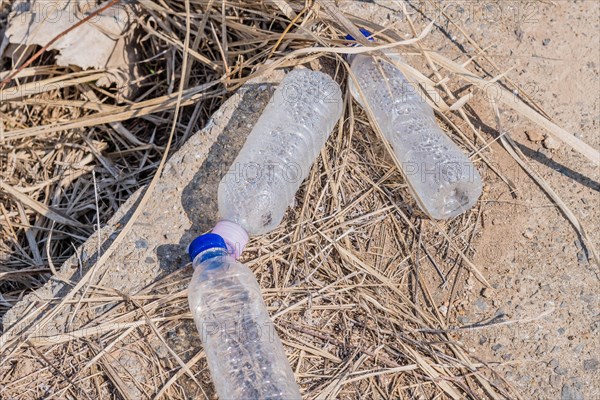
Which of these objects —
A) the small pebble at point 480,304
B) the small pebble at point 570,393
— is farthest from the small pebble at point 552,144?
the small pebble at point 570,393

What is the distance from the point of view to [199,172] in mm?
2525

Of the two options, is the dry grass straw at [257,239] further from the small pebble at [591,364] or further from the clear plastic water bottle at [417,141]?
the small pebble at [591,364]

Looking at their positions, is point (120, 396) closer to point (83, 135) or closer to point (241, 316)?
point (241, 316)

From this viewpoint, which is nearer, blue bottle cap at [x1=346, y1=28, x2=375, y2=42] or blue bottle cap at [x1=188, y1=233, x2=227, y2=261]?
blue bottle cap at [x1=188, y1=233, x2=227, y2=261]

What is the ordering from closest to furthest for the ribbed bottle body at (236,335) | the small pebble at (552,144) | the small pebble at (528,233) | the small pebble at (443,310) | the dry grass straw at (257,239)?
the ribbed bottle body at (236,335) < the dry grass straw at (257,239) < the small pebble at (443,310) < the small pebble at (528,233) < the small pebble at (552,144)

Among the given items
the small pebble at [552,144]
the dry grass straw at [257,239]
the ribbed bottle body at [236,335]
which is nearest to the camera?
the ribbed bottle body at [236,335]

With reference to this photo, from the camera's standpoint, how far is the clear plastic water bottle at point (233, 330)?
209 centimetres

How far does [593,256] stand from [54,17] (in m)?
2.44

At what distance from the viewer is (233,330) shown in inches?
84.8

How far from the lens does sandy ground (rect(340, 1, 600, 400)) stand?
2297 millimetres

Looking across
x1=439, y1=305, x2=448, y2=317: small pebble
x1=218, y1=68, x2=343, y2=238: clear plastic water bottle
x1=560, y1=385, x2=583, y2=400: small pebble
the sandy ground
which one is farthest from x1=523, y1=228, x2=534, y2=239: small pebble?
x1=218, y1=68, x2=343, y2=238: clear plastic water bottle

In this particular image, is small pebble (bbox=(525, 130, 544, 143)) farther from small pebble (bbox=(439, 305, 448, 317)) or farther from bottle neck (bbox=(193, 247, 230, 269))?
bottle neck (bbox=(193, 247, 230, 269))

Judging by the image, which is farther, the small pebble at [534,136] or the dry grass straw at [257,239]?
the small pebble at [534,136]

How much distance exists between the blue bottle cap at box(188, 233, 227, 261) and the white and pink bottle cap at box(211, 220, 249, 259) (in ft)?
0.16
